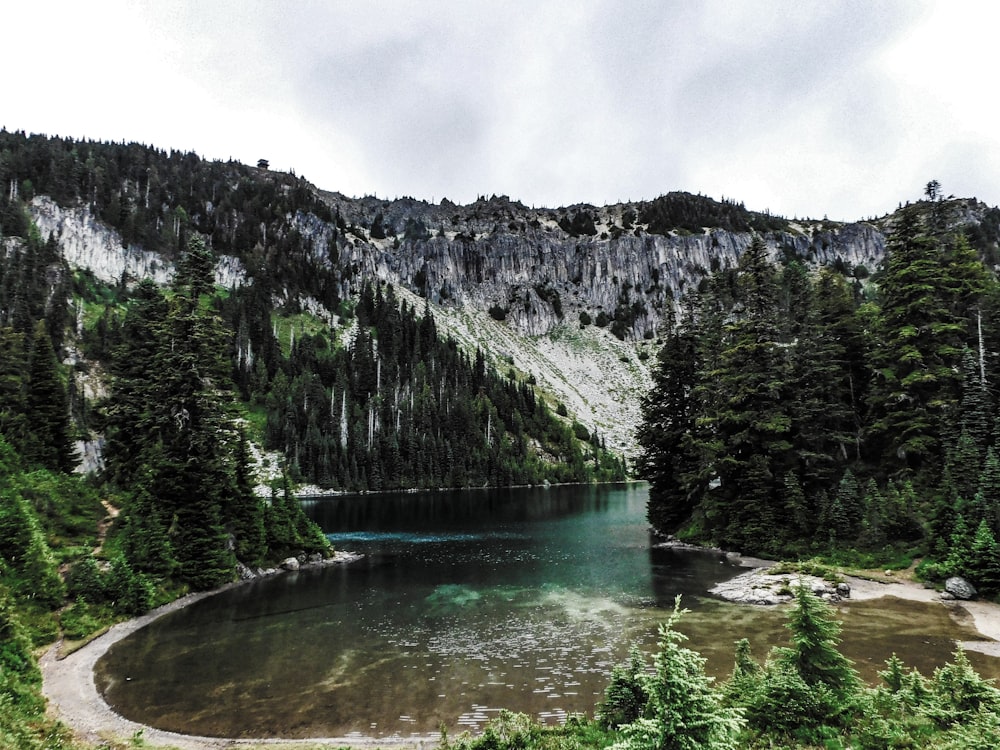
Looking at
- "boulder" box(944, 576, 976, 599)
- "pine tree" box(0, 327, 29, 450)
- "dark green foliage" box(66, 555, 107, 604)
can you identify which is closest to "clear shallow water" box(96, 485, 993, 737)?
"boulder" box(944, 576, 976, 599)

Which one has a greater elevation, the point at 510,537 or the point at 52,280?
the point at 52,280

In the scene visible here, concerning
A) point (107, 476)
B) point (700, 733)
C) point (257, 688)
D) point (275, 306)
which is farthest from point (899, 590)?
point (275, 306)

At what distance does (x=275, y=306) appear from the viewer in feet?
600

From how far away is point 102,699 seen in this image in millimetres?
19078

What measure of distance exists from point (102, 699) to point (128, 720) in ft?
8.65

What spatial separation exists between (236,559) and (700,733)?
40259mm

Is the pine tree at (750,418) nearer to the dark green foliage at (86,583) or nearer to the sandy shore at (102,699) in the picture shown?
the sandy shore at (102,699)

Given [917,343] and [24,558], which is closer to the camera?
[24,558]

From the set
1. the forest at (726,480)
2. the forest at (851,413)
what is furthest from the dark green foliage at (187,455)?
the forest at (851,413)

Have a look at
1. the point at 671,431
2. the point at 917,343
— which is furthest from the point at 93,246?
the point at 917,343

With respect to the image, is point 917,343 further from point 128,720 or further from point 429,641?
point 128,720

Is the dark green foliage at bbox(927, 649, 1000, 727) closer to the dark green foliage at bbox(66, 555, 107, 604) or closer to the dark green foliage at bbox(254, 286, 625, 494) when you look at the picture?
the dark green foliage at bbox(66, 555, 107, 604)

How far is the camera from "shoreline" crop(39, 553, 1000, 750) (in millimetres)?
15609

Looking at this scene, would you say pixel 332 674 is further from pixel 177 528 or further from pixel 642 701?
pixel 177 528
